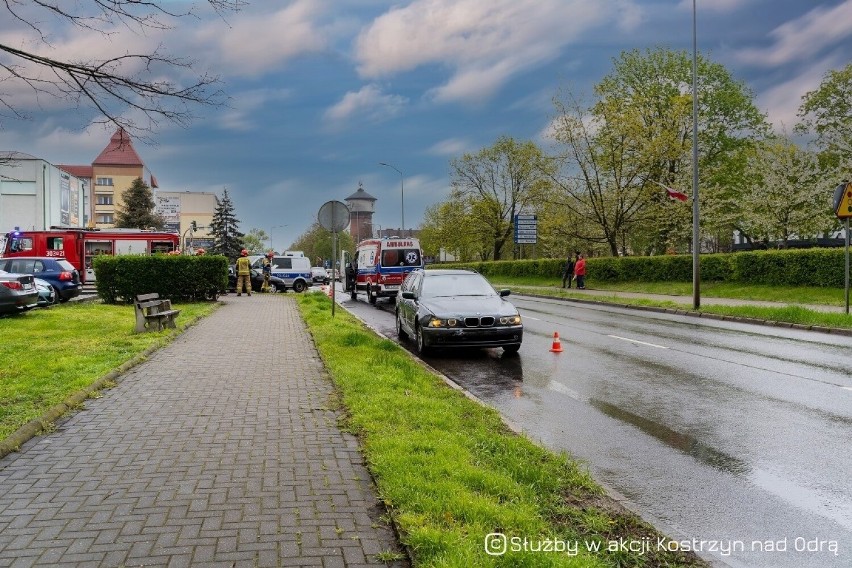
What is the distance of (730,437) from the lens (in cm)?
618

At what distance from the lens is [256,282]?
3594 cm

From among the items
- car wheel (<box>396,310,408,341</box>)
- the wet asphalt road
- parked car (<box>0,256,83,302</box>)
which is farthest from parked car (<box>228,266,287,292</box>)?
the wet asphalt road

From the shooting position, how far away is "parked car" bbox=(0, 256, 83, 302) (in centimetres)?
2180

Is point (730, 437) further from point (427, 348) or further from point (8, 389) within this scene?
point (8, 389)

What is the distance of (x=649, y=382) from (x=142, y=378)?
22.6ft

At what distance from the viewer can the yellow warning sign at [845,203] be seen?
1614cm

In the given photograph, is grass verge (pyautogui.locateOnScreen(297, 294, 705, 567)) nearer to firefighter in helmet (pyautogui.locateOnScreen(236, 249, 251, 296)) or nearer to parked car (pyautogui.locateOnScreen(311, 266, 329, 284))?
firefighter in helmet (pyautogui.locateOnScreen(236, 249, 251, 296))

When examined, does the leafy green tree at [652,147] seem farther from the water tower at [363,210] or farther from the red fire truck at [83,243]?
the water tower at [363,210]

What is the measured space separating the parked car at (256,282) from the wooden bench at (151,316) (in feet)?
63.3

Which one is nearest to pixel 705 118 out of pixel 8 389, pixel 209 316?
pixel 209 316

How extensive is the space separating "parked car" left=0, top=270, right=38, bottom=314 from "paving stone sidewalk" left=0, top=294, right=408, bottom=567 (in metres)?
10.2

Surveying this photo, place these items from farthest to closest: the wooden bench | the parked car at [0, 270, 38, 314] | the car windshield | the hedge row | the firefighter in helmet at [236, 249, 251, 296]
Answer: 1. the firefighter in helmet at [236, 249, 251, 296]
2. the hedge row
3. the parked car at [0, 270, 38, 314]
4. the wooden bench
5. the car windshield

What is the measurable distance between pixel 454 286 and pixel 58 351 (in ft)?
23.2

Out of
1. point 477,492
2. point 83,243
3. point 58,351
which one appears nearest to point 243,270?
point 83,243
